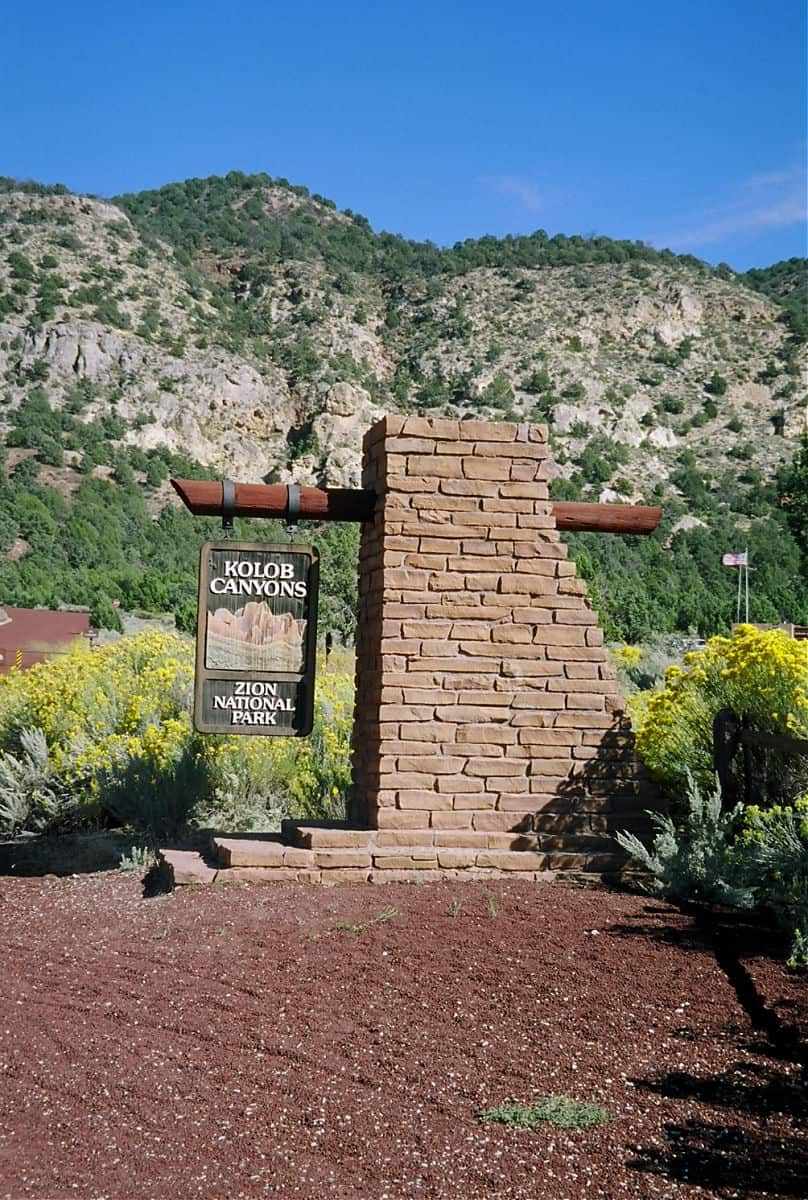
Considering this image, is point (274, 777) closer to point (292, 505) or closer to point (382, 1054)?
point (292, 505)

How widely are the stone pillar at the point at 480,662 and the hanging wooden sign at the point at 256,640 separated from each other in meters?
0.40

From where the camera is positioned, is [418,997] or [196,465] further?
[196,465]

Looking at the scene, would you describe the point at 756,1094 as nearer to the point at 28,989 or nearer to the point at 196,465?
the point at 28,989

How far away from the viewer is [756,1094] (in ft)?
12.6

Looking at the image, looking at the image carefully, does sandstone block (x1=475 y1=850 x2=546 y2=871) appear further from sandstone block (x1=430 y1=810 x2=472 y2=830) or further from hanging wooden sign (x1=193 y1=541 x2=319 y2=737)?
hanging wooden sign (x1=193 y1=541 x2=319 y2=737)

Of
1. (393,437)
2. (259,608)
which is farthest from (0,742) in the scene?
(393,437)

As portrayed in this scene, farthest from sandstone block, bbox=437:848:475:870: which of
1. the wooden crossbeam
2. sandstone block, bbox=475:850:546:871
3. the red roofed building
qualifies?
the red roofed building

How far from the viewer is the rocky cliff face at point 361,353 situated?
2213 inches

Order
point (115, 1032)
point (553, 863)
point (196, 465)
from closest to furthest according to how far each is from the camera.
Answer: point (115, 1032), point (553, 863), point (196, 465)

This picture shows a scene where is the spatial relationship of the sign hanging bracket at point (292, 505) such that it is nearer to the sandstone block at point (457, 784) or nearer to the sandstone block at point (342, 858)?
the sandstone block at point (457, 784)

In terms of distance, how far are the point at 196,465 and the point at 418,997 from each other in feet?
168

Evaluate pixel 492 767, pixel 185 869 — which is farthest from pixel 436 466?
pixel 185 869

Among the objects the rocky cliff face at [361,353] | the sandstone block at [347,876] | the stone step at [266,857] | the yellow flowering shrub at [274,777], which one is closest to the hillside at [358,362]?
the rocky cliff face at [361,353]

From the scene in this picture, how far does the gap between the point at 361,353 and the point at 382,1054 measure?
61160 mm
